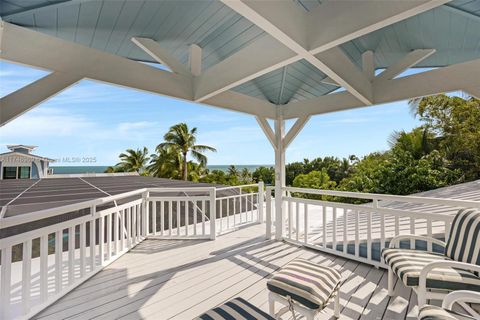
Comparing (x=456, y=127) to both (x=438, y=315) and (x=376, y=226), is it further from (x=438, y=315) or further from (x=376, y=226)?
(x=438, y=315)

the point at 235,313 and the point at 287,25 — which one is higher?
the point at 287,25

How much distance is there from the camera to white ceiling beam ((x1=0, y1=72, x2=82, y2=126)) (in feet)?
6.38

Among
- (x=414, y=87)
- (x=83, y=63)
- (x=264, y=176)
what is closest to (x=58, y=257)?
(x=83, y=63)

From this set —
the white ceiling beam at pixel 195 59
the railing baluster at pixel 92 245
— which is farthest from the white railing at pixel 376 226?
the railing baluster at pixel 92 245

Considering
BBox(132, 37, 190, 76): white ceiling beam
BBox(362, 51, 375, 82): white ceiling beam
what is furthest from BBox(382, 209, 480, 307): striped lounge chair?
BBox(132, 37, 190, 76): white ceiling beam

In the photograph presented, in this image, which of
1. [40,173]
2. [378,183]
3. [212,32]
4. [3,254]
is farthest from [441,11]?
[40,173]

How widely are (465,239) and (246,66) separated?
2.52 metres

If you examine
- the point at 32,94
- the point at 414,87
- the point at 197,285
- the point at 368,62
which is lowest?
the point at 197,285

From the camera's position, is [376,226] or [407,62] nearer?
[407,62]

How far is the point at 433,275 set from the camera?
1826 millimetres

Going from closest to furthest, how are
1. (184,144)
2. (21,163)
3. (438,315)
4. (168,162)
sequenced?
(438,315) < (21,163) < (168,162) < (184,144)

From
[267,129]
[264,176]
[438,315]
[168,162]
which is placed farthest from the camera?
[264,176]

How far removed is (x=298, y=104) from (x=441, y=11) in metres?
→ 2.18

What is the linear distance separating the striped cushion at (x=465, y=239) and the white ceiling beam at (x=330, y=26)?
70.6 inches
